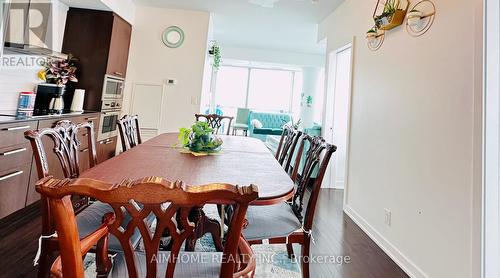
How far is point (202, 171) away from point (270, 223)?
0.49 meters

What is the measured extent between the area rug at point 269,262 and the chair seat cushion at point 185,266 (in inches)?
34.1

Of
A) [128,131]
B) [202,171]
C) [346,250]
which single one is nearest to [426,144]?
[346,250]

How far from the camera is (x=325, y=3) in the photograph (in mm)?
3678

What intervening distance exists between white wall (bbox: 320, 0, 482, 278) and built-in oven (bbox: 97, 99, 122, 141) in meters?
3.34

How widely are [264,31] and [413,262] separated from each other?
15.5 ft

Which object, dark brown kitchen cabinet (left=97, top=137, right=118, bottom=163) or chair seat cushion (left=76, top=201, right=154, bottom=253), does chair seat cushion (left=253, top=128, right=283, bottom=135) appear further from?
chair seat cushion (left=76, top=201, right=154, bottom=253)

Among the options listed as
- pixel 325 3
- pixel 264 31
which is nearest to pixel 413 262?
pixel 325 3

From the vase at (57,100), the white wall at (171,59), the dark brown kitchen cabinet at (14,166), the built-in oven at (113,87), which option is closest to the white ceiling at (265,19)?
the white wall at (171,59)

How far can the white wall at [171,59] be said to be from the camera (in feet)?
13.7

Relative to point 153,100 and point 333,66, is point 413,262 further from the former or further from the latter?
point 153,100

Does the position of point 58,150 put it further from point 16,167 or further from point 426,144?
point 426,144

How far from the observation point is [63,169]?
1.35 m

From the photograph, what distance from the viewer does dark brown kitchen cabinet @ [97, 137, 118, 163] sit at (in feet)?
11.9

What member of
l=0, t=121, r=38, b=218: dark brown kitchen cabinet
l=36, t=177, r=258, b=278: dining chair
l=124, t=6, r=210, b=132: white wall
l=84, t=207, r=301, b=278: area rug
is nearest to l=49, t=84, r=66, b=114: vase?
l=0, t=121, r=38, b=218: dark brown kitchen cabinet
